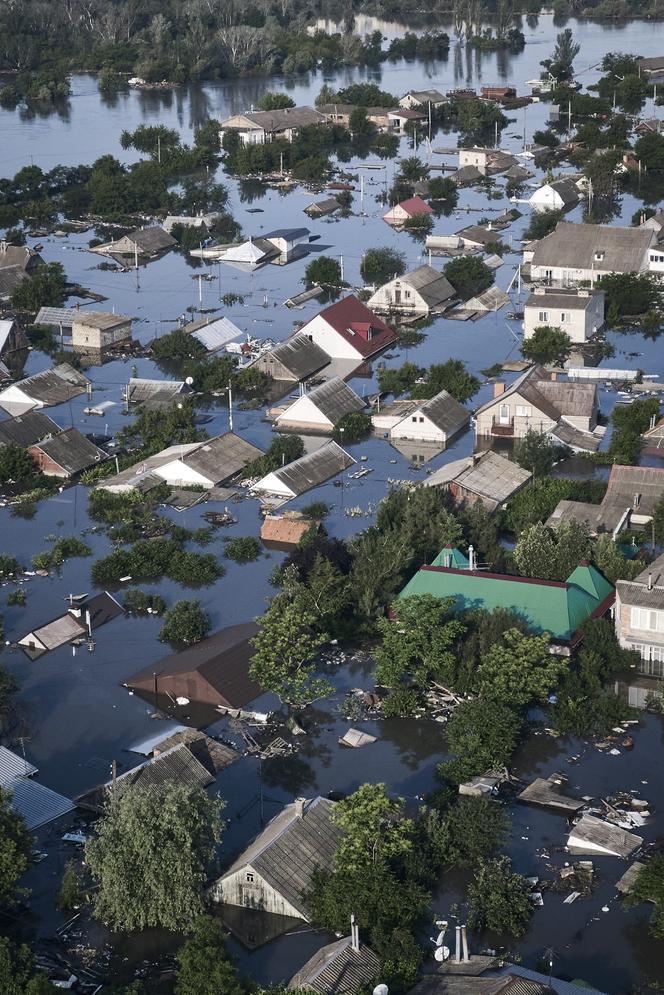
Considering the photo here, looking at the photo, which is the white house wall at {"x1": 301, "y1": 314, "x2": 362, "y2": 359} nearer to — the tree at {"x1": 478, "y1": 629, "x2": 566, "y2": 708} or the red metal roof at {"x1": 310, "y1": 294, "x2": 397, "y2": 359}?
the red metal roof at {"x1": 310, "y1": 294, "x2": 397, "y2": 359}

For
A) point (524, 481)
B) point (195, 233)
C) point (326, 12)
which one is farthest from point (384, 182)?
point (326, 12)

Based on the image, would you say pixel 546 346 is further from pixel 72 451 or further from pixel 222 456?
pixel 72 451

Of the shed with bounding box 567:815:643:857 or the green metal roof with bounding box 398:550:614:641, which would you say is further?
the green metal roof with bounding box 398:550:614:641

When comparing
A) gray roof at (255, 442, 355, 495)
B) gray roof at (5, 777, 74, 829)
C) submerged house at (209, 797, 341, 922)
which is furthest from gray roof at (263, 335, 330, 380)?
submerged house at (209, 797, 341, 922)

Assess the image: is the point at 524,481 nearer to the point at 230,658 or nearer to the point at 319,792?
the point at 230,658

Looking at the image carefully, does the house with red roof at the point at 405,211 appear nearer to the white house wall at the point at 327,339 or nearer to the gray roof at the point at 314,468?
the white house wall at the point at 327,339

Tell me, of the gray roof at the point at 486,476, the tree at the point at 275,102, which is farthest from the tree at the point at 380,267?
the tree at the point at 275,102
